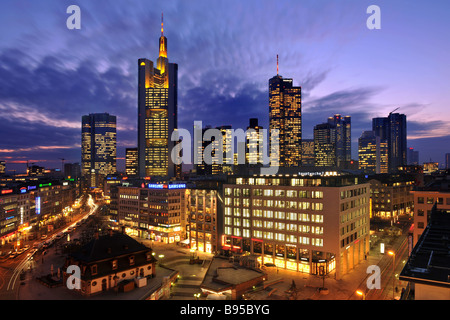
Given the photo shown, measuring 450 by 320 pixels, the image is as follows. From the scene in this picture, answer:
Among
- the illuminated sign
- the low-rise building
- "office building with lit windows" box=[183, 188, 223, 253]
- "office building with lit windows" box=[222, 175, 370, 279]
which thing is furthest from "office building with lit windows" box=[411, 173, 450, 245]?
the illuminated sign

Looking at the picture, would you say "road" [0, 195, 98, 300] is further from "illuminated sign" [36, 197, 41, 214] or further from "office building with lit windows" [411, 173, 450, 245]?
"office building with lit windows" [411, 173, 450, 245]

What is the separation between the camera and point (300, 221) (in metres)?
76.8

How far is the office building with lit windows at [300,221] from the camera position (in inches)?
2854

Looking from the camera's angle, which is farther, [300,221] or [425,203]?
[425,203]

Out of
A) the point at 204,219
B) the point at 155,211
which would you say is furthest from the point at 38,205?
the point at 204,219

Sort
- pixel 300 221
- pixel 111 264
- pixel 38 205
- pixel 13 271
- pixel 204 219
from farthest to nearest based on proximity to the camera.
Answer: pixel 38 205
pixel 204 219
pixel 300 221
pixel 13 271
pixel 111 264

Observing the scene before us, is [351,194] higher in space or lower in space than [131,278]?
higher

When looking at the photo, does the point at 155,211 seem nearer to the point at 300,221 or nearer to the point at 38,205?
the point at 300,221

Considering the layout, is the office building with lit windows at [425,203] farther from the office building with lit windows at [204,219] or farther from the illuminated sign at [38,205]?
the illuminated sign at [38,205]

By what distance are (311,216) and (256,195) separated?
1774 cm

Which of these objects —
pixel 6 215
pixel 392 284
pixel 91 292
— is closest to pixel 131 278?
pixel 91 292

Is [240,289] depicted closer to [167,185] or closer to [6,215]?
[167,185]

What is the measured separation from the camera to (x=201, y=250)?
327 ft

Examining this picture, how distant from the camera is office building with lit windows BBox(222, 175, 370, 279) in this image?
72500mm
